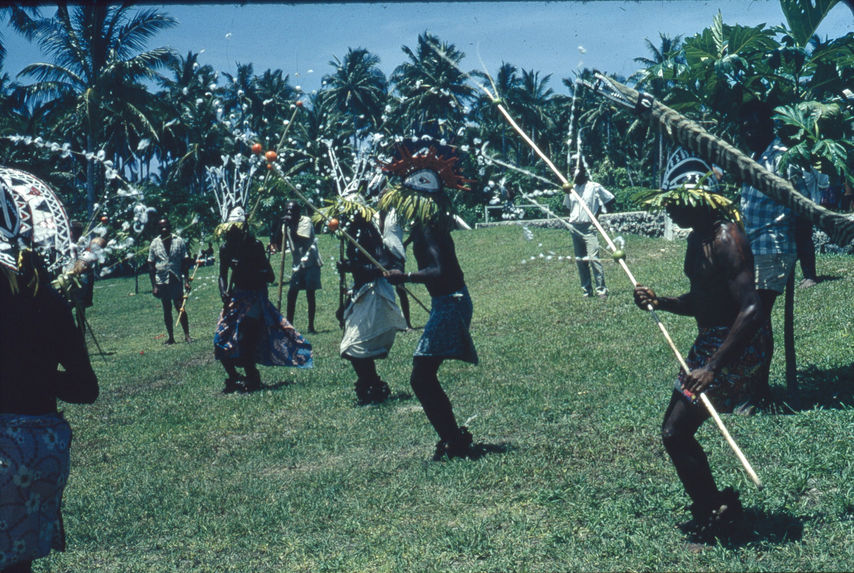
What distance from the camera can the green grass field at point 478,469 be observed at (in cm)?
416

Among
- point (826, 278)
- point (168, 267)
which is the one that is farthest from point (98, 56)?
point (826, 278)

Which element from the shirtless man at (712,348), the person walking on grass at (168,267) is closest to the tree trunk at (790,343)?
the shirtless man at (712,348)

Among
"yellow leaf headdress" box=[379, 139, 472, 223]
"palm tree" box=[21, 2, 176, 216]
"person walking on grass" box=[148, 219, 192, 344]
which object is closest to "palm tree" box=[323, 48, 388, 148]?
"palm tree" box=[21, 2, 176, 216]

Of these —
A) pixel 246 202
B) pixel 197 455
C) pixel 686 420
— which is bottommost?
pixel 197 455

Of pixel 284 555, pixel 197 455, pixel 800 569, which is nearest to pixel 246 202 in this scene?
pixel 197 455

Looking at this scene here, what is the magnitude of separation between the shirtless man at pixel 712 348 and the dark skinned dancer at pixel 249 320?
539cm

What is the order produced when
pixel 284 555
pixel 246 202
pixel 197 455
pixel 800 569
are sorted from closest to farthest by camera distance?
1. pixel 800 569
2. pixel 284 555
3. pixel 197 455
4. pixel 246 202

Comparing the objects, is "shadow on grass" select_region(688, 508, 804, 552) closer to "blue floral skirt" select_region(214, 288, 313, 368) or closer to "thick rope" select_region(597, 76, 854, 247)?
"thick rope" select_region(597, 76, 854, 247)

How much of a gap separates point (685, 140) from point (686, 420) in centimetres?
193

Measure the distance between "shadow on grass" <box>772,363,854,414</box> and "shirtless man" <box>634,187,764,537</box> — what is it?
85.1 inches

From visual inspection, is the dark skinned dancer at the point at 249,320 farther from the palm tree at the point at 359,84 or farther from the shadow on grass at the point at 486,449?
the palm tree at the point at 359,84

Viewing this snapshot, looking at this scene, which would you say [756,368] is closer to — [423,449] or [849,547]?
[849,547]

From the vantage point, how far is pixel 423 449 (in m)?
6.04

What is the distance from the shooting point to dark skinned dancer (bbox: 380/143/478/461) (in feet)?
18.2
